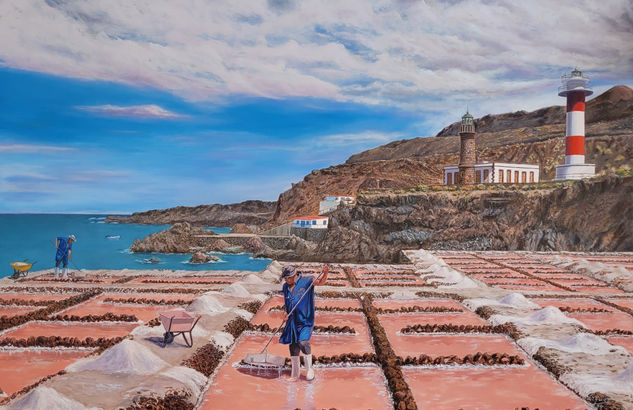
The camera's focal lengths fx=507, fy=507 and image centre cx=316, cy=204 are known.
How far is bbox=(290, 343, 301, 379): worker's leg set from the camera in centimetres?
747

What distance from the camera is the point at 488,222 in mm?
55969

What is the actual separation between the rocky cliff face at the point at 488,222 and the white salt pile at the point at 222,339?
4785cm

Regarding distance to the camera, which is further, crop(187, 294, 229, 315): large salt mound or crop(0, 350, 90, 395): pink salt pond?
crop(187, 294, 229, 315): large salt mound

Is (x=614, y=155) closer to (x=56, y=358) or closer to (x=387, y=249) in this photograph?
(x=387, y=249)

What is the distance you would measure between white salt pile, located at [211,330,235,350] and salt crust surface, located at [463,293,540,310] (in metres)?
6.98

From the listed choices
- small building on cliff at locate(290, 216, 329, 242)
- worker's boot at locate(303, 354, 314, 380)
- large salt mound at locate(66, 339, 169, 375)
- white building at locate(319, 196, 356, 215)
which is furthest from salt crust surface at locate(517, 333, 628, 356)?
white building at locate(319, 196, 356, 215)

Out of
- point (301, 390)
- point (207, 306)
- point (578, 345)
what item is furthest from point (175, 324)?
point (578, 345)

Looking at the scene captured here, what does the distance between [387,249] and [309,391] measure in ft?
172

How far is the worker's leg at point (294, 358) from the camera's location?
7.47 meters

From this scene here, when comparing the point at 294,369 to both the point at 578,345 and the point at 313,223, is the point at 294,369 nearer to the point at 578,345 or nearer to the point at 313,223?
the point at 578,345

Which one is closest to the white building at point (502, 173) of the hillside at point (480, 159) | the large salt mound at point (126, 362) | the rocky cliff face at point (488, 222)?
the rocky cliff face at point (488, 222)

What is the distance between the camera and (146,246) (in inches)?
2872

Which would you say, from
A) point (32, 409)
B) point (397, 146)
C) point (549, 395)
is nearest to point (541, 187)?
point (549, 395)

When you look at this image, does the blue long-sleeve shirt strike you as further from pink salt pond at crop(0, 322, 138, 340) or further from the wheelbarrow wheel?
pink salt pond at crop(0, 322, 138, 340)
